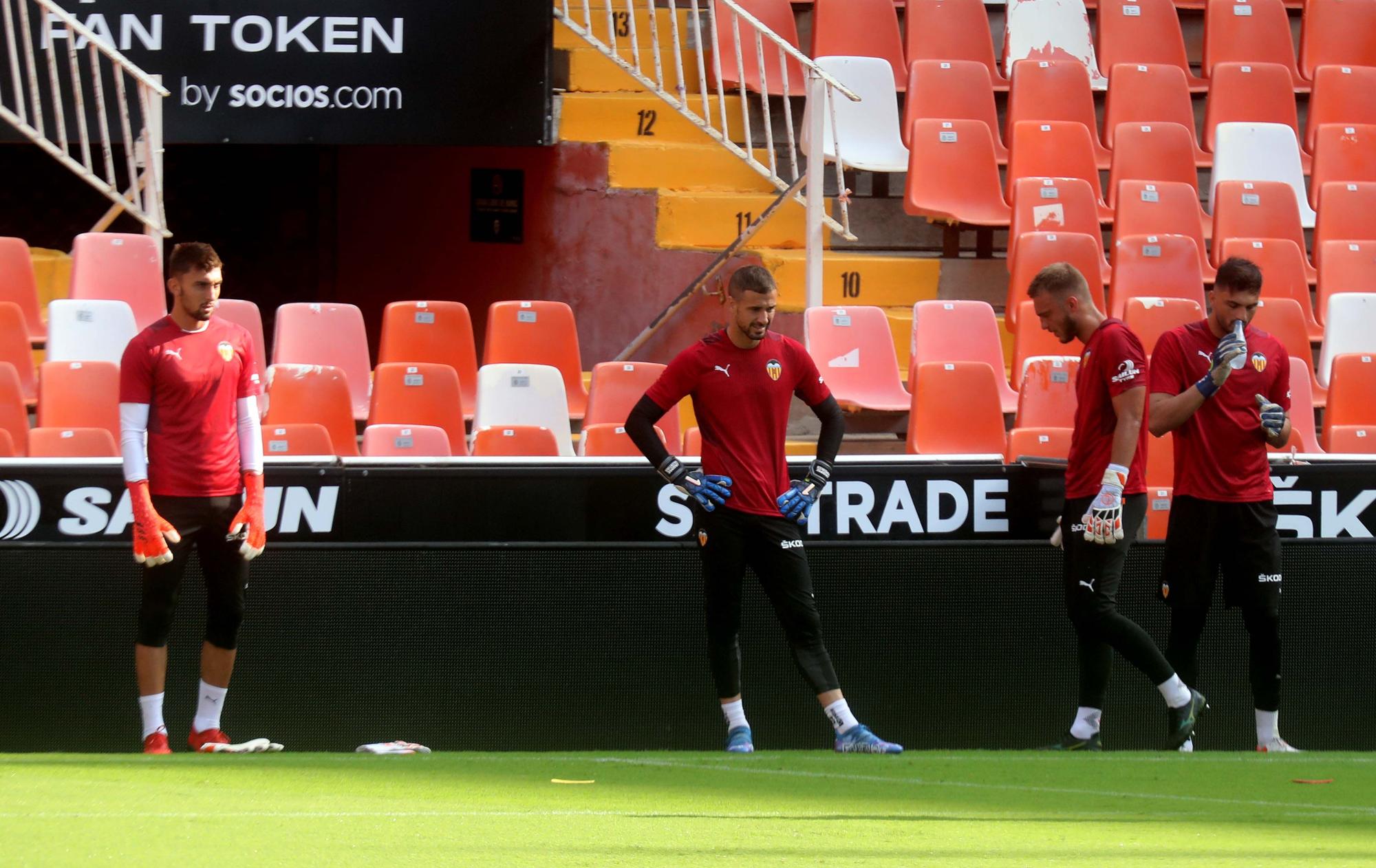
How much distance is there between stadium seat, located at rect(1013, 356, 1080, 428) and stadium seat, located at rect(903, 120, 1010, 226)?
2.21 m

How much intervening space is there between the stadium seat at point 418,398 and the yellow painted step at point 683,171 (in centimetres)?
255

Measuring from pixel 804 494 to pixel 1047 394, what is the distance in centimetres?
261

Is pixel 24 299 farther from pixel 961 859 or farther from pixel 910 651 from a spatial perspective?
pixel 961 859

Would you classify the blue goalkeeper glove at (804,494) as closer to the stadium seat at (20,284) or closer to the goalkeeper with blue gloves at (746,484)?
the goalkeeper with blue gloves at (746,484)

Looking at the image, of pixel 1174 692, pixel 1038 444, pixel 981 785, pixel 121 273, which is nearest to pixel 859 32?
pixel 1038 444

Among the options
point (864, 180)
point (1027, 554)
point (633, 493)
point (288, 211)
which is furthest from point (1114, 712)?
point (288, 211)

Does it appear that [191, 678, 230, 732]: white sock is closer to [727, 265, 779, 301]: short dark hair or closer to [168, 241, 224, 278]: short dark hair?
[168, 241, 224, 278]: short dark hair

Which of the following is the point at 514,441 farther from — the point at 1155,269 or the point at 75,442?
the point at 1155,269

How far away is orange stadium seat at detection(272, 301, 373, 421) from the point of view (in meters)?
8.83

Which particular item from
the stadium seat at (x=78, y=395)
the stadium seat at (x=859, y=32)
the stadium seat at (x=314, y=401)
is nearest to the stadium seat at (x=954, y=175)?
the stadium seat at (x=859, y=32)

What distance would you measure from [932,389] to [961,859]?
13.1ft

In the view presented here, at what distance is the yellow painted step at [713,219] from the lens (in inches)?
390

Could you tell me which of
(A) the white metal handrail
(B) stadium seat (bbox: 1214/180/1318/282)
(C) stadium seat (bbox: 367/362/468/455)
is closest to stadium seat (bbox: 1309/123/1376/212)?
(B) stadium seat (bbox: 1214/180/1318/282)

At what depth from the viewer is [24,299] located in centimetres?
899
